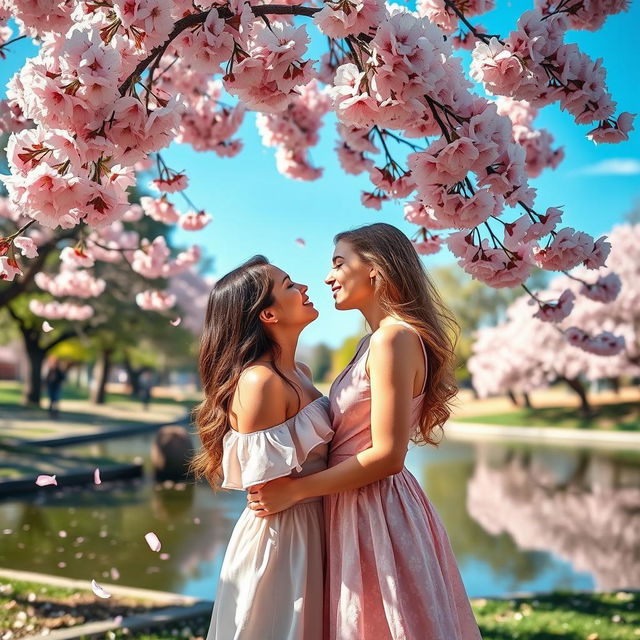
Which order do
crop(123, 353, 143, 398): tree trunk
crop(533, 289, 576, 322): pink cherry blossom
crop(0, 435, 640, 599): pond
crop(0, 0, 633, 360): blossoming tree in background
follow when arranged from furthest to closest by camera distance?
crop(123, 353, 143, 398): tree trunk
crop(0, 435, 640, 599): pond
crop(533, 289, 576, 322): pink cherry blossom
crop(0, 0, 633, 360): blossoming tree in background

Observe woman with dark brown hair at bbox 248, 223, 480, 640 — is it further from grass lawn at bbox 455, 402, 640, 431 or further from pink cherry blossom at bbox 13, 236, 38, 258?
grass lawn at bbox 455, 402, 640, 431

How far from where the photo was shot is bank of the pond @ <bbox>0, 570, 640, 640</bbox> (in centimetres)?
457

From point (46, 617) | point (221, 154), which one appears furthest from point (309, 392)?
point (221, 154)

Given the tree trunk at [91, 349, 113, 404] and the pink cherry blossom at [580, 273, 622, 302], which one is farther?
the tree trunk at [91, 349, 113, 404]

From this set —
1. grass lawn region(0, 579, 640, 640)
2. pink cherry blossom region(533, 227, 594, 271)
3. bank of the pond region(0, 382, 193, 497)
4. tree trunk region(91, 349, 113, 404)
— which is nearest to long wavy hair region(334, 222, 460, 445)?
pink cherry blossom region(533, 227, 594, 271)

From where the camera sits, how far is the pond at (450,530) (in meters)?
6.79

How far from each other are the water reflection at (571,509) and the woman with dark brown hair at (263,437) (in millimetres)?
5148

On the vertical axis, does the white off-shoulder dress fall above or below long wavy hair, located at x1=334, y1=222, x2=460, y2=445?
below

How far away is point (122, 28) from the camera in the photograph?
8.11 ft

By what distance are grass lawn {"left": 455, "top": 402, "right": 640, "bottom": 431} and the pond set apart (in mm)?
12815

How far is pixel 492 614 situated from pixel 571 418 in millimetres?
25359

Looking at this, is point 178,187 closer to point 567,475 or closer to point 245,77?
point 245,77

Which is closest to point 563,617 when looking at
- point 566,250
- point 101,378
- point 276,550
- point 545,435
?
point 566,250

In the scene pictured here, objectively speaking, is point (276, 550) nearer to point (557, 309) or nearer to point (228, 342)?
point (228, 342)
